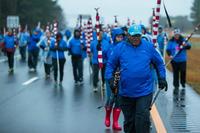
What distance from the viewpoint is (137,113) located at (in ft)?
28.0

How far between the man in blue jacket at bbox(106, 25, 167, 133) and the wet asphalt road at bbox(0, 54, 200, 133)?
251 cm

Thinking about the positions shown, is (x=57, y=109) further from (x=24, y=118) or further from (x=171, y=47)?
(x=171, y=47)

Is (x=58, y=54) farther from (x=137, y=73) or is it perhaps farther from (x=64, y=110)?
(x=137, y=73)

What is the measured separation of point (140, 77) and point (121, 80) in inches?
12.1

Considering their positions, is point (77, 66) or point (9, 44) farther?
point (9, 44)

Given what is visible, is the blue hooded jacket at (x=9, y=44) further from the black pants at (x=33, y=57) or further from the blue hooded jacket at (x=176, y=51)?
the blue hooded jacket at (x=176, y=51)

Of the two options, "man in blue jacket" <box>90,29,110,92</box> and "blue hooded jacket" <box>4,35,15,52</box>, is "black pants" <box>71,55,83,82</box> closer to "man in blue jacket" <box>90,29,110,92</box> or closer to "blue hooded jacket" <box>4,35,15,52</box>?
"man in blue jacket" <box>90,29,110,92</box>

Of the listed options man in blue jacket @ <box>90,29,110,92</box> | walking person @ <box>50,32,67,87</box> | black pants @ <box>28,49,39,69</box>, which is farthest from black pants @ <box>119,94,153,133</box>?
black pants @ <box>28,49,39,69</box>

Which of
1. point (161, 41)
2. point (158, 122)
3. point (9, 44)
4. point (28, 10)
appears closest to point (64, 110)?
point (158, 122)

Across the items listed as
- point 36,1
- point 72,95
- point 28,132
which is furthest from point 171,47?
point 36,1

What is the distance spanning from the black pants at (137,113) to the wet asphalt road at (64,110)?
2300 millimetres

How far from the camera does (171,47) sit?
17312 millimetres

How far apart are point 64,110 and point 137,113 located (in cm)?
551

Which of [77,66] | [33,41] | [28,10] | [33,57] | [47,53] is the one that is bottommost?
[33,57]
